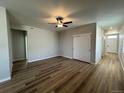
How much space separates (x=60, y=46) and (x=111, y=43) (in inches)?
270

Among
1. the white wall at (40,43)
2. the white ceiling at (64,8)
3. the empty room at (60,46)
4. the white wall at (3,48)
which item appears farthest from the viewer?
the white wall at (40,43)

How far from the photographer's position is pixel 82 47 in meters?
5.19

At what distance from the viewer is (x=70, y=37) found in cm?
607

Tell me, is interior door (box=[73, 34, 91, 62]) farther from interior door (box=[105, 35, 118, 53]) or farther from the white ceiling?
interior door (box=[105, 35, 118, 53])

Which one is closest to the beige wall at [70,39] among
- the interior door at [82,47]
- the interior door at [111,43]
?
the interior door at [82,47]

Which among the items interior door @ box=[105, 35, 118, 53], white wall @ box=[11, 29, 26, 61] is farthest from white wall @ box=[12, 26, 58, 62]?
interior door @ box=[105, 35, 118, 53]

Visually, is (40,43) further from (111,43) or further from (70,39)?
(111,43)

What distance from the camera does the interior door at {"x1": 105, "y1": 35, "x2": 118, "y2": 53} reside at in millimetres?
8812

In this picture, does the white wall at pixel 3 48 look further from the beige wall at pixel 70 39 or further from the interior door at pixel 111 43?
the interior door at pixel 111 43

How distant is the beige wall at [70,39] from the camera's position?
14.9ft

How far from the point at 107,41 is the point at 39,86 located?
10.0 meters

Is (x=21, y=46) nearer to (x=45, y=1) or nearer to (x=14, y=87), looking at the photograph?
(x=14, y=87)

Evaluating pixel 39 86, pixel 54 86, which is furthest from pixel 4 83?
pixel 54 86

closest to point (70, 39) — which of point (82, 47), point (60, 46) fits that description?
point (82, 47)
